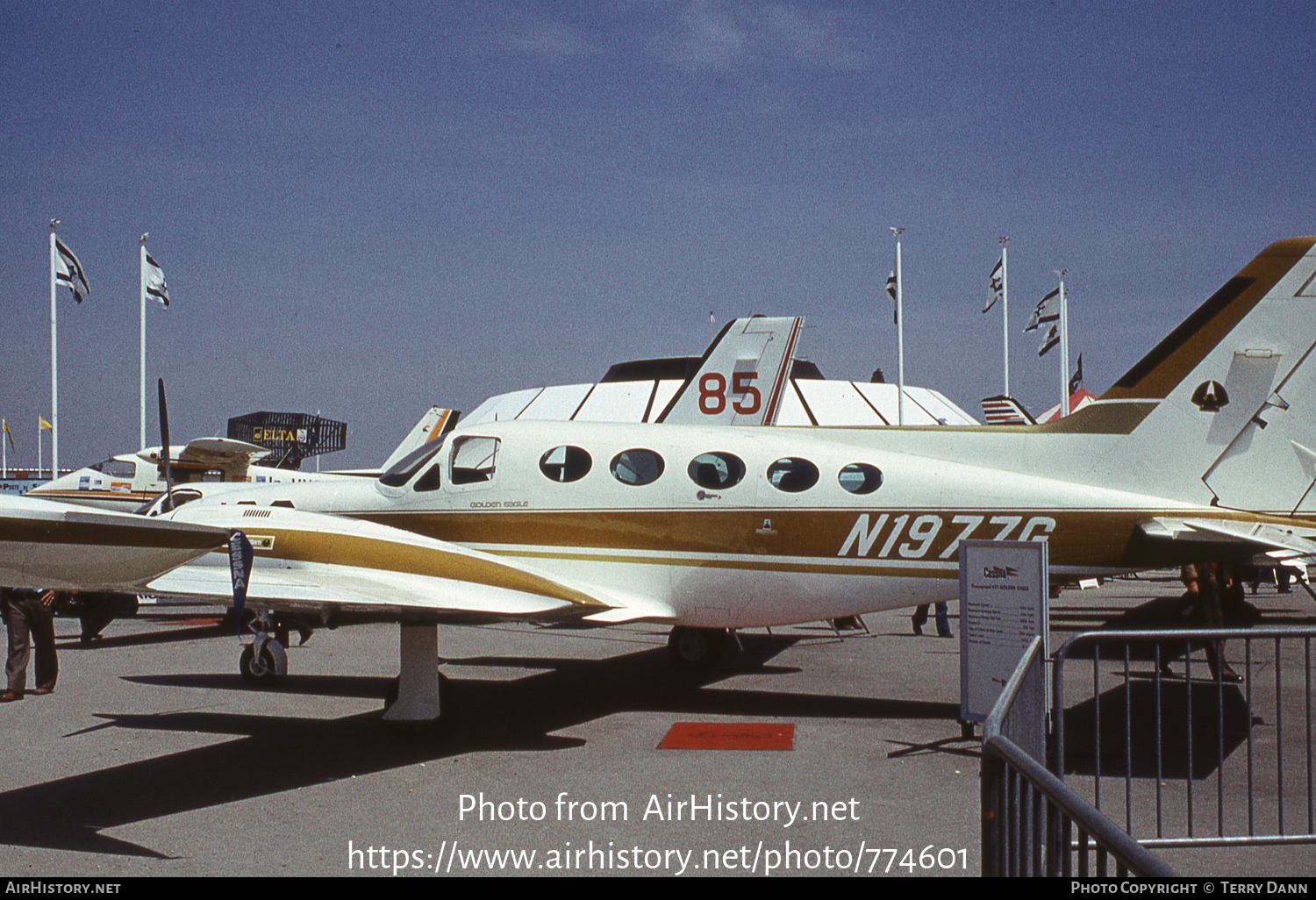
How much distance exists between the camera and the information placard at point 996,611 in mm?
7453

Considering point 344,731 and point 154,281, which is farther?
point 154,281

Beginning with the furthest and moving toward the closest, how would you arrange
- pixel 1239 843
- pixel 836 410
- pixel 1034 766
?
pixel 836 410
pixel 1239 843
pixel 1034 766

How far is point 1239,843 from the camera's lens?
5496 mm

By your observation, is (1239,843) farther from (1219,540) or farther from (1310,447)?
(1310,447)

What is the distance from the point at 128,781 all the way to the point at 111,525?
280 cm

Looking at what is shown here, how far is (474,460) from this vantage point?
1124 cm

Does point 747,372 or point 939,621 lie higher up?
Result: point 747,372

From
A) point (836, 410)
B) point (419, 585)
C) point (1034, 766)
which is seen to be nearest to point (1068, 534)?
point (419, 585)

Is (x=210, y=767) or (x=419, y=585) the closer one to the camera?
(x=210, y=767)

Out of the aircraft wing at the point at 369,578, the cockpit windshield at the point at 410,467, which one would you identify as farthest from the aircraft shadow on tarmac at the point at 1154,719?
the cockpit windshield at the point at 410,467

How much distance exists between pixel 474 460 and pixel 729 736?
410cm

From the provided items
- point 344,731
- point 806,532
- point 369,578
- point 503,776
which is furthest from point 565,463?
point 503,776

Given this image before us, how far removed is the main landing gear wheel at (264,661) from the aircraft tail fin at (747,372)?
35.6ft

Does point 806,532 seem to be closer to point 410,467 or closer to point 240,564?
point 410,467
